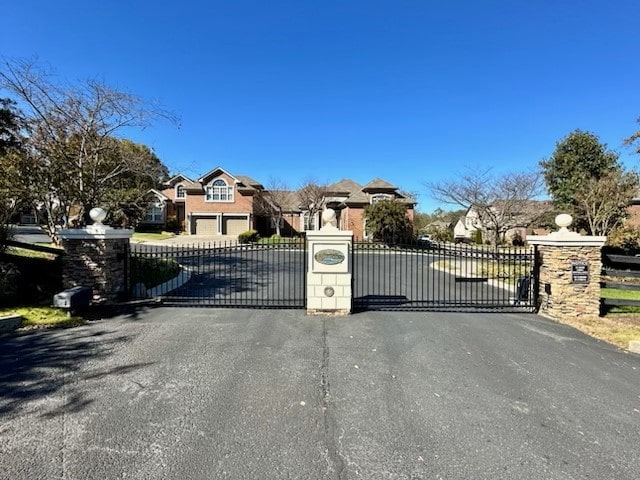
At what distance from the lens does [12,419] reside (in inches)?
128

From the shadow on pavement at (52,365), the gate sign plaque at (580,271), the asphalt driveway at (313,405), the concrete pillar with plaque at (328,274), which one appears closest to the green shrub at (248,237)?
the concrete pillar with plaque at (328,274)

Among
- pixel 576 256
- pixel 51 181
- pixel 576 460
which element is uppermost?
pixel 51 181

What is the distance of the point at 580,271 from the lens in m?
7.01

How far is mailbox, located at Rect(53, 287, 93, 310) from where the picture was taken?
248 inches

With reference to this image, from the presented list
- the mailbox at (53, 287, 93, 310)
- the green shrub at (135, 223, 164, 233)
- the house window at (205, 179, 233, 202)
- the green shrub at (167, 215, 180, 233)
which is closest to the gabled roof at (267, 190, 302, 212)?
the house window at (205, 179, 233, 202)

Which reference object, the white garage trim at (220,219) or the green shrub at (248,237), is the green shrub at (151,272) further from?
the white garage trim at (220,219)

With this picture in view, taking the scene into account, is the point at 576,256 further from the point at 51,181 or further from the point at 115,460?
the point at 51,181

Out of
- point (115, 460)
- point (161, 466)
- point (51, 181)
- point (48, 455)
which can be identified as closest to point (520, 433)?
point (161, 466)

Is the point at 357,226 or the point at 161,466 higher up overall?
the point at 357,226

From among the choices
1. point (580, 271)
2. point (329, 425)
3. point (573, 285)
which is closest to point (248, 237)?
point (573, 285)

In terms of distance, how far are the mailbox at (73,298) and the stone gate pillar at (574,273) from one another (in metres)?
9.43

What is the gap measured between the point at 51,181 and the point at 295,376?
29.4 ft

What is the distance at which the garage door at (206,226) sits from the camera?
3619 cm

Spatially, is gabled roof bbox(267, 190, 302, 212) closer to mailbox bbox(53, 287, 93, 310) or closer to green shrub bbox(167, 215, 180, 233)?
green shrub bbox(167, 215, 180, 233)
